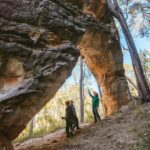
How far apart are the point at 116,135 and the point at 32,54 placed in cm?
466

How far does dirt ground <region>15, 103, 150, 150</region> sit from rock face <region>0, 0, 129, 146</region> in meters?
2.08

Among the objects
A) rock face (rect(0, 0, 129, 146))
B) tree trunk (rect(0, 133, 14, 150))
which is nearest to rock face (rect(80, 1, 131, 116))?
rock face (rect(0, 0, 129, 146))

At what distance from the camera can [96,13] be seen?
18.5m

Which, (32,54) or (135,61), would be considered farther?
(135,61)

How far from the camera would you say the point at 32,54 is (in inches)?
472

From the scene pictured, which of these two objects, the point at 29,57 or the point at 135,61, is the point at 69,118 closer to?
the point at 29,57

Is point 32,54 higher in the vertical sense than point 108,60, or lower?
lower

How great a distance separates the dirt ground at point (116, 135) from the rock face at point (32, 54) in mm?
2083

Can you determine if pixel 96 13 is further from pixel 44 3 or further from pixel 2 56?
pixel 2 56

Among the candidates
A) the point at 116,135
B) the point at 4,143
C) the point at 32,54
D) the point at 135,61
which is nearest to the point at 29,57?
the point at 32,54

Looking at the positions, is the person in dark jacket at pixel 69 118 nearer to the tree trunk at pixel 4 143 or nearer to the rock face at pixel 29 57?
the rock face at pixel 29 57

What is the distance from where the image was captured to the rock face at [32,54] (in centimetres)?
1127

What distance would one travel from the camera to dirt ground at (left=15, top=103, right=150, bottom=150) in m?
10.6

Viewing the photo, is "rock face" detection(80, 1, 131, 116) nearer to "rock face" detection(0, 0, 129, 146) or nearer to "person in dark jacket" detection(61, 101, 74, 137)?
"rock face" detection(0, 0, 129, 146)
